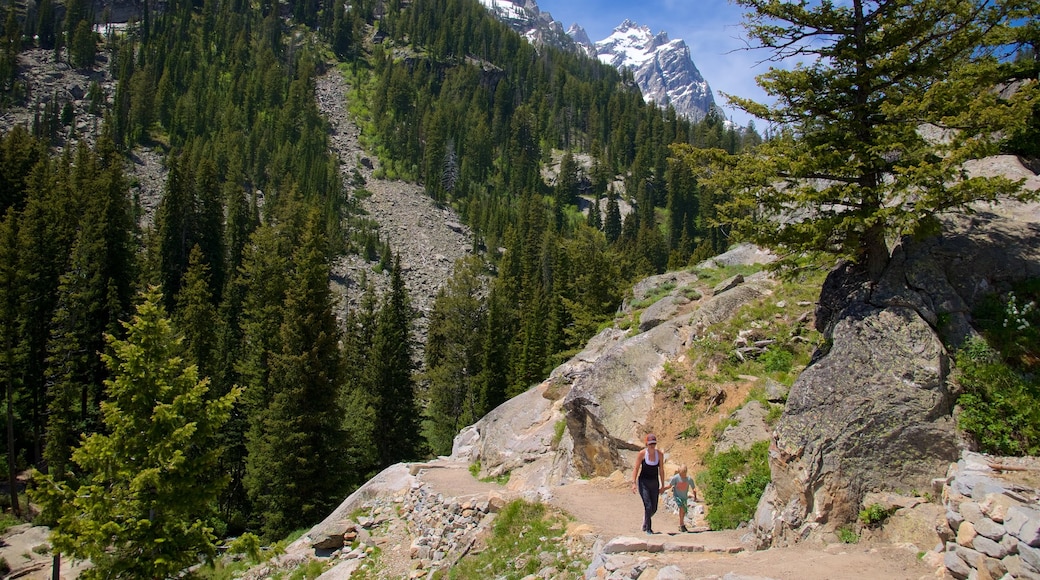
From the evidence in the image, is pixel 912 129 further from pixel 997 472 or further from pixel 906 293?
pixel 997 472

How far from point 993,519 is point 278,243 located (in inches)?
1707

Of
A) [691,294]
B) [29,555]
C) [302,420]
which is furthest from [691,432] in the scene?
[29,555]

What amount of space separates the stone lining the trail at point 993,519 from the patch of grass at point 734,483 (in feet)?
12.7

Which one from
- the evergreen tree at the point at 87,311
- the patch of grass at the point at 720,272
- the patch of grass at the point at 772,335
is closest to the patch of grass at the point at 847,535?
the patch of grass at the point at 772,335

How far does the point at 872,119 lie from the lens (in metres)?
11.4

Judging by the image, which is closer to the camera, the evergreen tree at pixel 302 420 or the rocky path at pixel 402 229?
the evergreen tree at pixel 302 420

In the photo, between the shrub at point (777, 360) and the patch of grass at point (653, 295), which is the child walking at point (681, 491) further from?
the patch of grass at point (653, 295)

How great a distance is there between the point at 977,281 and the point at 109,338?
1790 centimetres

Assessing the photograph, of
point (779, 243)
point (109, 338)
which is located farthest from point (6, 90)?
point (779, 243)

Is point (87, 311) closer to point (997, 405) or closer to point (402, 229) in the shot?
point (997, 405)

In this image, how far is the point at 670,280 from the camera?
30.6 meters

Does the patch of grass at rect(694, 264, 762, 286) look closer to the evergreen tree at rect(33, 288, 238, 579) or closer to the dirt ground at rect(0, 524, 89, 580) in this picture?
the evergreen tree at rect(33, 288, 238, 579)

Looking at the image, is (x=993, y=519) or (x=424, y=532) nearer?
(x=993, y=519)

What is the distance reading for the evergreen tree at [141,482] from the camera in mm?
12367
